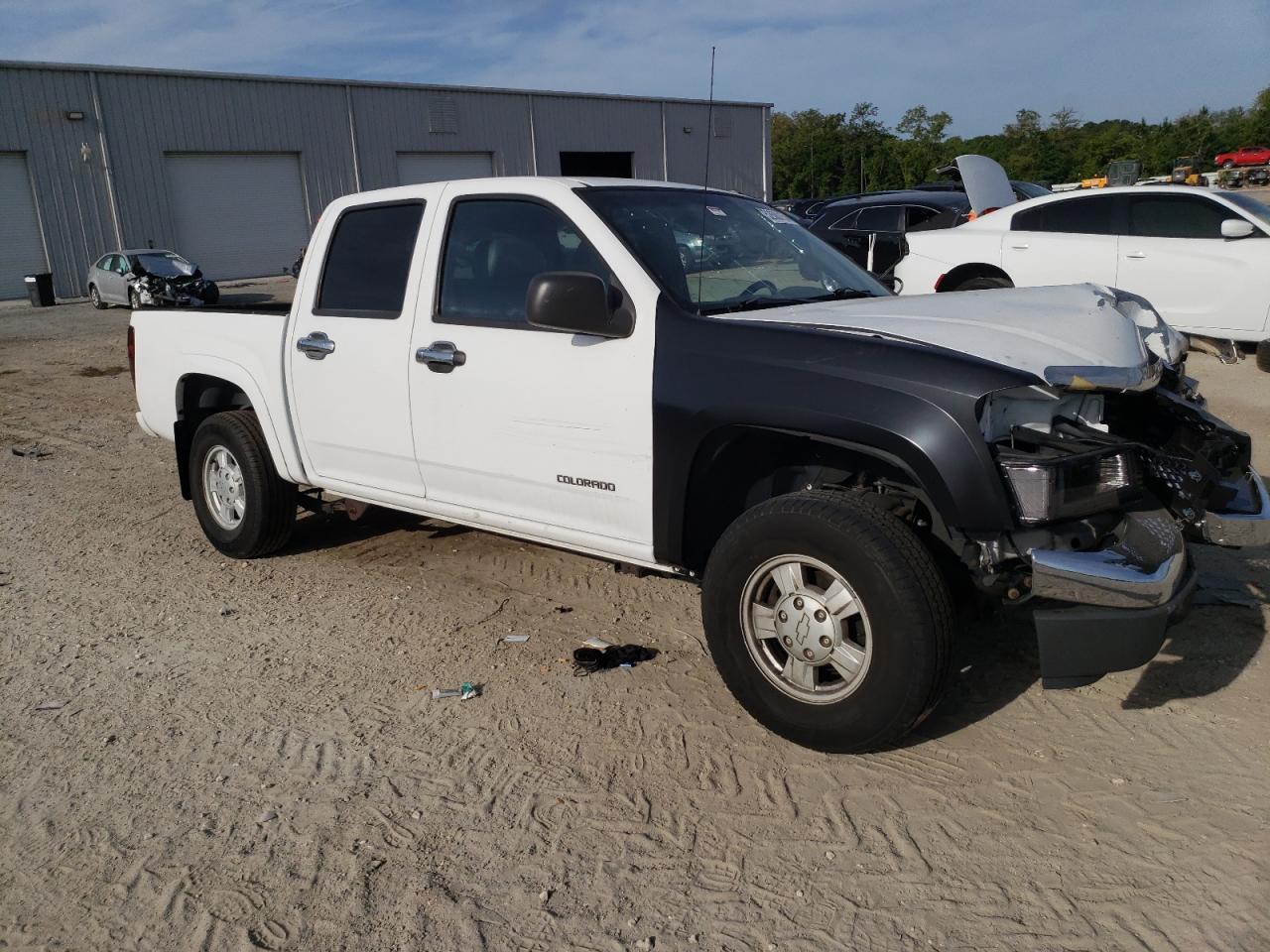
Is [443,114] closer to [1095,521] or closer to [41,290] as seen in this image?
[41,290]

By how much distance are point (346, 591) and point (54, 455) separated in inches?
199

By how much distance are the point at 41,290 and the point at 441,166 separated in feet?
47.6

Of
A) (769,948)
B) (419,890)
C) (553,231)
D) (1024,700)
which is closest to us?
(769,948)

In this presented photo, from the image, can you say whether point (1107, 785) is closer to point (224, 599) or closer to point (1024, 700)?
point (1024, 700)

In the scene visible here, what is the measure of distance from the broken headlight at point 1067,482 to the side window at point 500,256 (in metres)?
1.81

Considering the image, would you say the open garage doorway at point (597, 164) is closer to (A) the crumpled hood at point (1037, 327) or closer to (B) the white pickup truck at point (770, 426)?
(B) the white pickup truck at point (770, 426)

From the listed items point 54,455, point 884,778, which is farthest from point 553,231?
point 54,455

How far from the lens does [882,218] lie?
1387 cm

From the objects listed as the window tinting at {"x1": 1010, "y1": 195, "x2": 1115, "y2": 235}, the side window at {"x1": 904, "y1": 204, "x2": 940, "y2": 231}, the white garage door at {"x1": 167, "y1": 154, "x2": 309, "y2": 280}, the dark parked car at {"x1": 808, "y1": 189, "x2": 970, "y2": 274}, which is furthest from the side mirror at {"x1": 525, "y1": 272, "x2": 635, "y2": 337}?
the white garage door at {"x1": 167, "y1": 154, "x2": 309, "y2": 280}

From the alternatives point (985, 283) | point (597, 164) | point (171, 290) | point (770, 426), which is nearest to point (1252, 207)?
point (985, 283)

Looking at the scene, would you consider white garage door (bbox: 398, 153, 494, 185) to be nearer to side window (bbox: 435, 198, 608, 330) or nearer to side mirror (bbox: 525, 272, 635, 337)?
side window (bbox: 435, 198, 608, 330)

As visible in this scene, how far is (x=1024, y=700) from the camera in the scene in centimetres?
393

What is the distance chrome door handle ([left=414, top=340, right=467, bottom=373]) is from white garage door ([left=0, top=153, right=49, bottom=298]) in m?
30.0

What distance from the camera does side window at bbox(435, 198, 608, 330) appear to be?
421 cm
